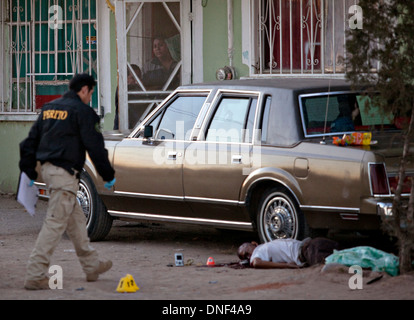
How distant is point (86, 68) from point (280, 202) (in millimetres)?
6664

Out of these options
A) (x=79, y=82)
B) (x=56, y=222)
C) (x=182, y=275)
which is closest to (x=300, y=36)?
(x=182, y=275)

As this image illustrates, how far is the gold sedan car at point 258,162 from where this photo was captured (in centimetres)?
820

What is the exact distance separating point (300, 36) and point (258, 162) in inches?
178

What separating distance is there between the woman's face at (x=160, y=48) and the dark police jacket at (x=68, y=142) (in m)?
6.26

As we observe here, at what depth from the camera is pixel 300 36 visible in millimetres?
12969

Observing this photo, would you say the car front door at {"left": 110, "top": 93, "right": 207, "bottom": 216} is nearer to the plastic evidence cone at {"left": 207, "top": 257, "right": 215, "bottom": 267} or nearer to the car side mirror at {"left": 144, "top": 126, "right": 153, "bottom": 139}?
the car side mirror at {"left": 144, "top": 126, "right": 153, "bottom": 139}

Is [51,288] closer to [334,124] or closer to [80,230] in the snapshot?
[80,230]

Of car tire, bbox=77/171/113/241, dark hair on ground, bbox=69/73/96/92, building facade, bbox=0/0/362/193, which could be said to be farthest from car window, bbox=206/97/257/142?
building facade, bbox=0/0/362/193

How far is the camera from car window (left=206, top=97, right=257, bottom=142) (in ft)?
30.0

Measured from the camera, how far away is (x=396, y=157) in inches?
322

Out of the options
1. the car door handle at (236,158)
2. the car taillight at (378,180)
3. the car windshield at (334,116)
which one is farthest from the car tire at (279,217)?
the car taillight at (378,180)

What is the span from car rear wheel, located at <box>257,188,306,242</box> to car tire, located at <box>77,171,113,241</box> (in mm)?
2068

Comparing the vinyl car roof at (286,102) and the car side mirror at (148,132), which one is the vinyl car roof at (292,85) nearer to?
the vinyl car roof at (286,102)

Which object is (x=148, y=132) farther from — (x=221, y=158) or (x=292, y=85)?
(x=292, y=85)
